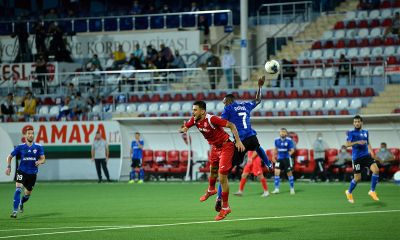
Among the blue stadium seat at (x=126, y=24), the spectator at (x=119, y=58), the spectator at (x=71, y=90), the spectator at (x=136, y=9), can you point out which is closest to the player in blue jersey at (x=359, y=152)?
the spectator at (x=71, y=90)

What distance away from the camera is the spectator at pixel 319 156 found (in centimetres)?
3209

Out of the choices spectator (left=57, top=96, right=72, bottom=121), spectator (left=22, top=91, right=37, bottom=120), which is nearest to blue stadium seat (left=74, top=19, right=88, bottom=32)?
spectator (left=22, top=91, right=37, bottom=120)

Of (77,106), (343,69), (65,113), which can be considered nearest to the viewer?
(343,69)

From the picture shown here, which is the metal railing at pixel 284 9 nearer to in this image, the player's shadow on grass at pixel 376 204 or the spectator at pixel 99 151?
the spectator at pixel 99 151

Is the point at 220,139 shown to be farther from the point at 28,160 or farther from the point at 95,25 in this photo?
the point at 95,25

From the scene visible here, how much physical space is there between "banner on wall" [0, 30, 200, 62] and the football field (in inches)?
581

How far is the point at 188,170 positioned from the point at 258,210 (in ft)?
50.3

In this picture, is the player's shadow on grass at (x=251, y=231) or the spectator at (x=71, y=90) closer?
the player's shadow on grass at (x=251, y=231)

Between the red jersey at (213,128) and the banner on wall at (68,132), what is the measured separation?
19.3 metres

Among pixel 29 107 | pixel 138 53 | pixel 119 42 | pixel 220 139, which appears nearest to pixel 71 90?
pixel 29 107

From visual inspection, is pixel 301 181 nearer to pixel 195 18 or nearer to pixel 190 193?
pixel 190 193

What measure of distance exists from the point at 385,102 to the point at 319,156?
3408 mm

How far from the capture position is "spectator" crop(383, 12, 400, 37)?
35.9 metres

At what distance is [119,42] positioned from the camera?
43.0m
